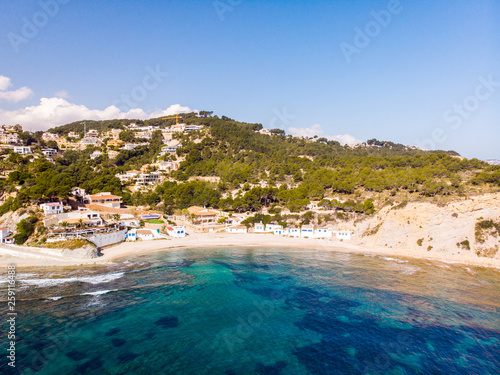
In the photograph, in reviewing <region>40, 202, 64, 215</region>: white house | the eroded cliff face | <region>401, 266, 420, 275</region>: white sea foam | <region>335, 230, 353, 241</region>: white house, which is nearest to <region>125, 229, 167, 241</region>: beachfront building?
<region>40, 202, 64, 215</region>: white house

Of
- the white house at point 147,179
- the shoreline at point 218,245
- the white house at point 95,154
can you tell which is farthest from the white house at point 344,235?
the white house at point 95,154

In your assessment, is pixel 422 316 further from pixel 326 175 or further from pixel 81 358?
pixel 326 175

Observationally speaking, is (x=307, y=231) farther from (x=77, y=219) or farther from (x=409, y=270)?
(x=77, y=219)

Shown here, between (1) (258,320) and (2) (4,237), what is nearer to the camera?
(1) (258,320)

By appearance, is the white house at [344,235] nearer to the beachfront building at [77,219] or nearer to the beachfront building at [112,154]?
the beachfront building at [77,219]

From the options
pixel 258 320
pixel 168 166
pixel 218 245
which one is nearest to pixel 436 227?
pixel 218 245
